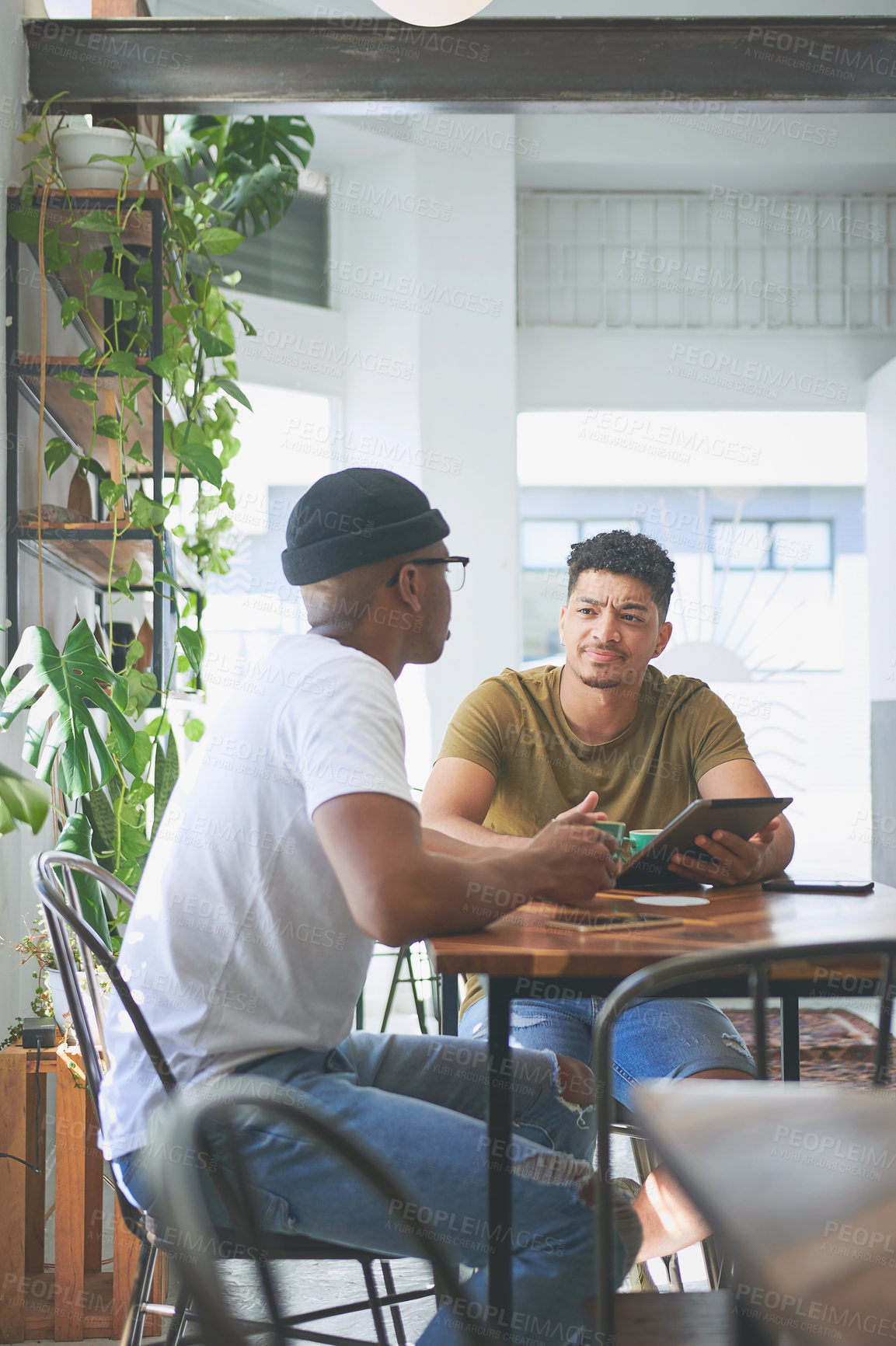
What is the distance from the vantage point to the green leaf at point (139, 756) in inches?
96.5

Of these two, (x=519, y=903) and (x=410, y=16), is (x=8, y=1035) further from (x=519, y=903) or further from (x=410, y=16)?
(x=410, y=16)

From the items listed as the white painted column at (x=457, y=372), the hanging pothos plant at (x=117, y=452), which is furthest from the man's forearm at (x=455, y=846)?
the white painted column at (x=457, y=372)

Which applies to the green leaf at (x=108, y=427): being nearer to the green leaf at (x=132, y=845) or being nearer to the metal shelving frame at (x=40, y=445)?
the metal shelving frame at (x=40, y=445)

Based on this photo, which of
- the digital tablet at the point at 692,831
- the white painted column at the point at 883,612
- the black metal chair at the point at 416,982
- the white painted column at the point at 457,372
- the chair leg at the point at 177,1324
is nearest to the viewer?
the chair leg at the point at 177,1324

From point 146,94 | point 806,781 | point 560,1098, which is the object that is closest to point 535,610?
point 806,781

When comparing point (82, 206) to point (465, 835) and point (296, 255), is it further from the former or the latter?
point (296, 255)

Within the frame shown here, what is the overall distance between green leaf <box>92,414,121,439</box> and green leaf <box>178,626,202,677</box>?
21.7 inches

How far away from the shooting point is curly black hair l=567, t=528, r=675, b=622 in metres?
2.25

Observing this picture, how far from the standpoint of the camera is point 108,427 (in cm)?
262

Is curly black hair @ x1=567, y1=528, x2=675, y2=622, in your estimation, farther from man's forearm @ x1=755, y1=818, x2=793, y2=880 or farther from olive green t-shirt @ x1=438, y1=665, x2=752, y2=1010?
man's forearm @ x1=755, y1=818, x2=793, y2=880

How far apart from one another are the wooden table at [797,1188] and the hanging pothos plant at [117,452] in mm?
1585

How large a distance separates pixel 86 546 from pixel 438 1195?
1.91 m

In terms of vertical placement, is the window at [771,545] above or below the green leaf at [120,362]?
below

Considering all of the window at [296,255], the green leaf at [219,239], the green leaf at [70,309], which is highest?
the window at [296,255]
